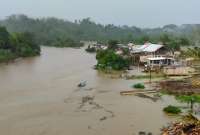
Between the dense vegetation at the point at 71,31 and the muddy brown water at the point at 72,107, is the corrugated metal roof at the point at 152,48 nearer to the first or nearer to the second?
the muddy brown water at the point at 72,107

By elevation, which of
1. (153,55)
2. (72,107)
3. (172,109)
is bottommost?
(72,107)

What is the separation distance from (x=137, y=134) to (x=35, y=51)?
31.8 meters

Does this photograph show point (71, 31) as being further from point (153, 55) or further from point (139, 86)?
point (139, 86)

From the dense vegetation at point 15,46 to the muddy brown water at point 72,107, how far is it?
969 centimetres

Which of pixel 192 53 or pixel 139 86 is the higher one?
pixel 192 53

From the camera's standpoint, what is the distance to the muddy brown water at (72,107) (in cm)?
1636

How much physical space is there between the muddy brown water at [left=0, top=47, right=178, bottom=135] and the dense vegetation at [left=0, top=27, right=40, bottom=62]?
9.69 metres

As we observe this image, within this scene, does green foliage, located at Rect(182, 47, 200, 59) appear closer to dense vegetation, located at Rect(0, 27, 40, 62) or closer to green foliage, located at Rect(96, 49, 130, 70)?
green foliage, located at Rect(96, 49, 130, 70)

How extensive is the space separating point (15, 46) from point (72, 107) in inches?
965

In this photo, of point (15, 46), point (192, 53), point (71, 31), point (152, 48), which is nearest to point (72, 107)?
point (152, 48)

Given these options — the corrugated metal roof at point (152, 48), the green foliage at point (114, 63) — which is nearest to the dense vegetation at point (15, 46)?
the green foliage at point (114, 63)

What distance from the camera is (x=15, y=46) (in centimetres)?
4291

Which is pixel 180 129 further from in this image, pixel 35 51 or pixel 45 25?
pixel 45 25

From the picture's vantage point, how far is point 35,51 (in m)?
45.9
